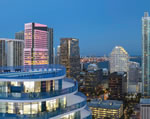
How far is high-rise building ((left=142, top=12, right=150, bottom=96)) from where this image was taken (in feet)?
374

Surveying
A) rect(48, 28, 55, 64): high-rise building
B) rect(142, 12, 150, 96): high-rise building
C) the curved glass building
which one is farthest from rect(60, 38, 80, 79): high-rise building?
the curved glass building

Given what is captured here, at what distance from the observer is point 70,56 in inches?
5487

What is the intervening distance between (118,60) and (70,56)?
65924 millimetres

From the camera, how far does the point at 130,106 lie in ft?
270

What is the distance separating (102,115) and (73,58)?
6871 cm

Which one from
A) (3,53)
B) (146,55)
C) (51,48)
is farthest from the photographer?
(51,48)

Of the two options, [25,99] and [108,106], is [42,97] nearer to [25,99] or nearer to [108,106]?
[25,99]

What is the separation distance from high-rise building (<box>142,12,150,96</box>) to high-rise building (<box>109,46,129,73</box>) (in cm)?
5870

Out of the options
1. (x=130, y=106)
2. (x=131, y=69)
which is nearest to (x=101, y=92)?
(x=130, y=106)

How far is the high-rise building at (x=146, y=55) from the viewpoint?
114 m

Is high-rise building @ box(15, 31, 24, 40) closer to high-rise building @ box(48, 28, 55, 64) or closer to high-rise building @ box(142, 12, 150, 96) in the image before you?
high-rise building @ box(48, 28, 55, 64)

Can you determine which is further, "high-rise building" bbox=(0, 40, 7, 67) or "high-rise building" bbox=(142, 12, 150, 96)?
"high-rise building" bbox=(0, 40, 7, 67)

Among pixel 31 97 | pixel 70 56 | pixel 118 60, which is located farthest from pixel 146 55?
pixel 31 97

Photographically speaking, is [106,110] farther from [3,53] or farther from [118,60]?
[118,60]
